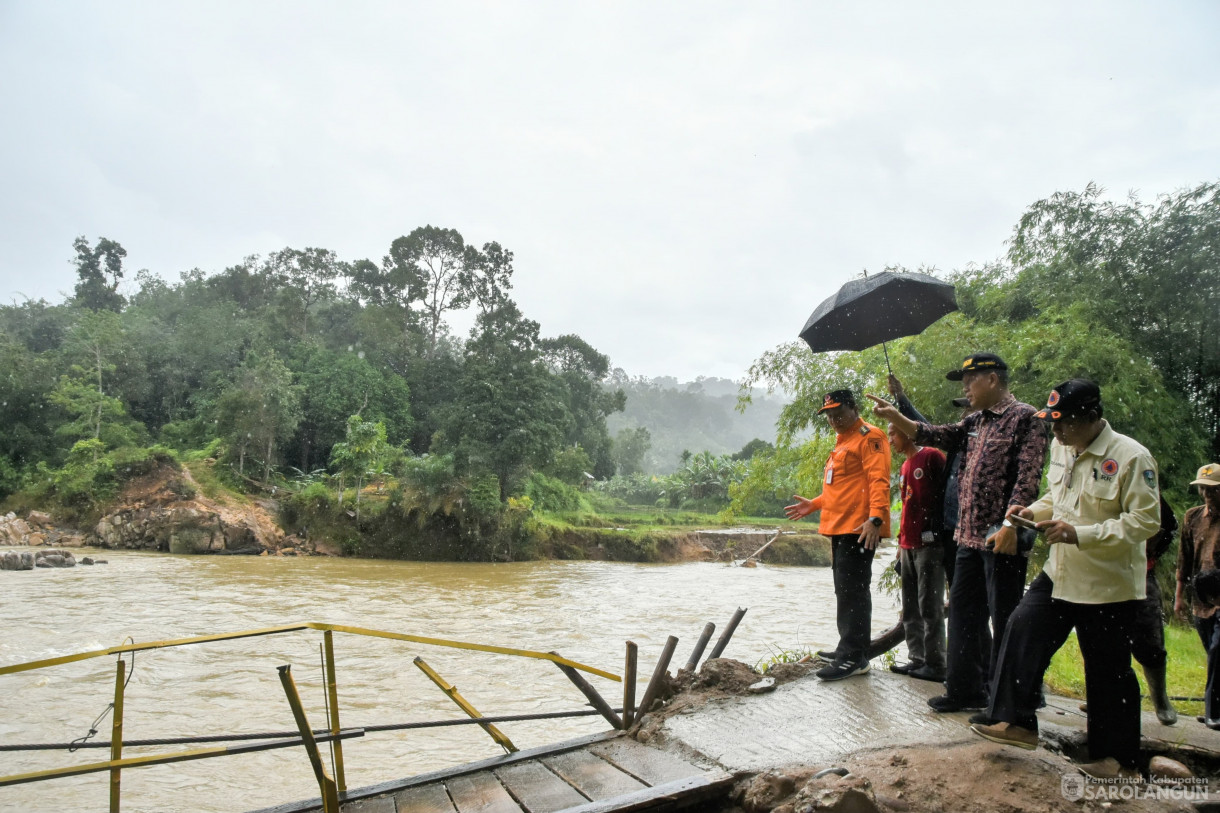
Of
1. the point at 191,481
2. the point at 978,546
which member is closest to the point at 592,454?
the point at 191,481

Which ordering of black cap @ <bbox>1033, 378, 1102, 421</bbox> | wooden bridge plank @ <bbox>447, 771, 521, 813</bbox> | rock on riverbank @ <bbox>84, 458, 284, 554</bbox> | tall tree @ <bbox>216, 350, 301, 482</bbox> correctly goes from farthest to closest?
1. tall tree @ <bbox>216, 350, 301, 482</bbox>
2. rock on riverbank @ <bbox>84, 458, 284, 554</bbox>
3. black cap @ <bbox>1033, 378, 1102, 421</bbox>
4. wooden bridge plank @ <bbox>447, 771, 521, 813</bbox>

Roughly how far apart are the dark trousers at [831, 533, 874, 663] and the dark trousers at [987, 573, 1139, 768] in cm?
114

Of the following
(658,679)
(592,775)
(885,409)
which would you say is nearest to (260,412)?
(658,679)

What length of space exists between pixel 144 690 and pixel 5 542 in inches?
757

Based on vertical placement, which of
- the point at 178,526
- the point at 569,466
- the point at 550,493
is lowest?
the point at 178,526

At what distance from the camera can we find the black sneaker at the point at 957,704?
361 cm

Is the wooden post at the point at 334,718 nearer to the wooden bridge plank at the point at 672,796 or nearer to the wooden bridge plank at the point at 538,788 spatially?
the wooden bridge plank at the point at 538,788

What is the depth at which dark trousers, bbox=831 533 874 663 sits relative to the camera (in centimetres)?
429

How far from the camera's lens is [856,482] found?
14.3 feet

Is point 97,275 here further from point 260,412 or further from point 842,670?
point 842,670

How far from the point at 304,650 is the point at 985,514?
9.53 meters

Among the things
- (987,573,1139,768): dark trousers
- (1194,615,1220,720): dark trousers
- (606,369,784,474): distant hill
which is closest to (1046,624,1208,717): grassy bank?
(1194,615,1220,720): dark trousers

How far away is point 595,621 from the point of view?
13594 millimetres

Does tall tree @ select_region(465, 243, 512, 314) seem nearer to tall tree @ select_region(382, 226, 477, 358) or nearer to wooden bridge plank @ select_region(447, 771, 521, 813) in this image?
tall tree @ select_region(382, 226, 477, 358)
